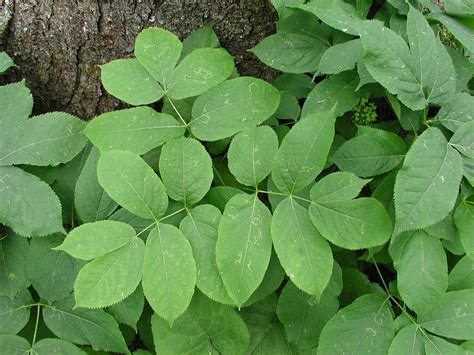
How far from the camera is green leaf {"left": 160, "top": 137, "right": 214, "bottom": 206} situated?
57.1 inches

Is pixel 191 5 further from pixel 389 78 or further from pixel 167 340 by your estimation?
pixel 167 340

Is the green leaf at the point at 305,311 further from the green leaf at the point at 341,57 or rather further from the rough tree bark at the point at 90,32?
the rough tree bark at the point at 90,32

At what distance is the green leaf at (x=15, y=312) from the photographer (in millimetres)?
1657

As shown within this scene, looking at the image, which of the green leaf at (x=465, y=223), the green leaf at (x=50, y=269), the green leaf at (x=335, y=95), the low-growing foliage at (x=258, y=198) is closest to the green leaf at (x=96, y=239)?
the low-growing foliage at (x=258, y=198)

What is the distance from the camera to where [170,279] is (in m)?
1.35

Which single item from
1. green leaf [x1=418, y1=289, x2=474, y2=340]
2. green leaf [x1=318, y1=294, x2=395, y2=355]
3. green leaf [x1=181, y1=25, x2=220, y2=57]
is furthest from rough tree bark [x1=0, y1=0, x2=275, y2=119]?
green leaf [x1=418, y1=289, x2=474, y2=340]

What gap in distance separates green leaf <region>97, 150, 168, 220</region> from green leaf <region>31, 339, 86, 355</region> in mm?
586

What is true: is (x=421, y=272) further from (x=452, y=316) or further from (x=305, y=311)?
(x=305, y=311)

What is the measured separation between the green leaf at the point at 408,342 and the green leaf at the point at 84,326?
0.95 meters

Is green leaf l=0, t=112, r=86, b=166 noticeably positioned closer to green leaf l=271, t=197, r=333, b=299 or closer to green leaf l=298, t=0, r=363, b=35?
green leaf l=271, t=197, r=333, b=299

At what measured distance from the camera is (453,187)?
1348mm

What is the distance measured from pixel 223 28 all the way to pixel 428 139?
89 centimetres

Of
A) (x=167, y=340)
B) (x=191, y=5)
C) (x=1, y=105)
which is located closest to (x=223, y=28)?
(x=191, y=5)

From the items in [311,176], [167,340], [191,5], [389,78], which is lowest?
[167,340]
